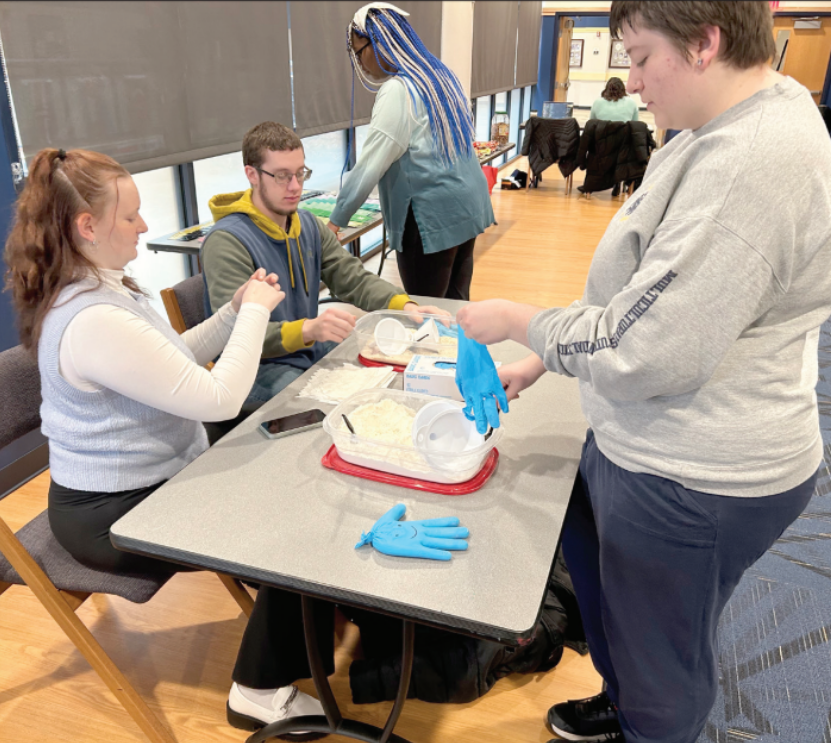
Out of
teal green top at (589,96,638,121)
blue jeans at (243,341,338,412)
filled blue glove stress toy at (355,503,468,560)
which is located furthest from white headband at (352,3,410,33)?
teal green top at (589,96,638,121)

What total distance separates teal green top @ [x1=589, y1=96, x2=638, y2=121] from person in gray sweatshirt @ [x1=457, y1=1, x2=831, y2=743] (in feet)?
23.3

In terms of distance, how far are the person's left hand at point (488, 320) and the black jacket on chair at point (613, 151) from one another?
6959mm

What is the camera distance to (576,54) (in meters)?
11.6

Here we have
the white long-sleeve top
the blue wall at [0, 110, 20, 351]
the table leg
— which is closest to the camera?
the white long-sleeve top

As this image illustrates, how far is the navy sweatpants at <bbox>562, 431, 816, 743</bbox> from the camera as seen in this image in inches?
38.4

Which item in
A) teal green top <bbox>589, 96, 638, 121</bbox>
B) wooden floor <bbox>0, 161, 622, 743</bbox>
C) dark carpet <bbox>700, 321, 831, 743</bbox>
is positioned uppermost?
teal green top <bbox>589, 96, 638, 121</bbox>

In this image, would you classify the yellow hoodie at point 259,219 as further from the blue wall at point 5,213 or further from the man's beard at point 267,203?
the blue wall at point 5,213

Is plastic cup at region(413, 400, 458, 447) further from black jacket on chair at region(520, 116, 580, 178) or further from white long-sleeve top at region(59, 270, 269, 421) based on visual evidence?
black jacket on chair at region(520, 116, 580, 178)

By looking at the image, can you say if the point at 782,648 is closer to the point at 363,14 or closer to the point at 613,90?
the point at 363,14

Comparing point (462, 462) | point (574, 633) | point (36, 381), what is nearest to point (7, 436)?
point (36, 381)

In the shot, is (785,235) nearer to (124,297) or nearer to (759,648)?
(124,297)

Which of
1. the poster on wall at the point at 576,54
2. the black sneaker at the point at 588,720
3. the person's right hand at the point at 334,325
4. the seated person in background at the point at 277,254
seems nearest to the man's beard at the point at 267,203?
the seated person in background at the point at 277,254

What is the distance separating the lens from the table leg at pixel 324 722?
1.29 m

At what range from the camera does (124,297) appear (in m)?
1.26
